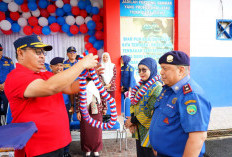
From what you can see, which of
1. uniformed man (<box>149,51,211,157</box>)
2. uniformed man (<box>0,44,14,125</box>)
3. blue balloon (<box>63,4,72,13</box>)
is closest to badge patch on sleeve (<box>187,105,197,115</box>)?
uniformed man (<box>149,51,211,157</box>)

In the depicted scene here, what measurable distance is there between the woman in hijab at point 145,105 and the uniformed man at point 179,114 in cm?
49

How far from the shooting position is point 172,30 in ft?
21.4

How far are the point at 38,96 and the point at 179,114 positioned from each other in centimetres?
108

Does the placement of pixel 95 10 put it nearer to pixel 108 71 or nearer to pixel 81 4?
pixel 81 4

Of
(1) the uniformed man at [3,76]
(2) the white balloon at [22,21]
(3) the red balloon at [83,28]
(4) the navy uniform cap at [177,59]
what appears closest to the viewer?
(4) the navy uniform cap at [177,59]

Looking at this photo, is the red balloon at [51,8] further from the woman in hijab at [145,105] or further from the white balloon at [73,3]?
the woman in hijab at [145,105]

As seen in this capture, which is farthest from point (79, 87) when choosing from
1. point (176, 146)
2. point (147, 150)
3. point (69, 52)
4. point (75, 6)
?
point (75, 6)

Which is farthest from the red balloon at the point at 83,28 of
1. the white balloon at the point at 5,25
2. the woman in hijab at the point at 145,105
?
the woman in hijab at the point at 145,105

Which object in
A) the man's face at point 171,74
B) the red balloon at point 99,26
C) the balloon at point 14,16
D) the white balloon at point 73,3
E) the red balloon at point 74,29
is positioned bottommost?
the man's face at point 171,74

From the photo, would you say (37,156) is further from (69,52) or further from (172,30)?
(172,30)

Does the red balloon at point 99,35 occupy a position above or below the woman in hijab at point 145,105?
Answer: above

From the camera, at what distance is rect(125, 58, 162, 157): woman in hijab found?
7.28 feet

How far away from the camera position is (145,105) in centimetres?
225

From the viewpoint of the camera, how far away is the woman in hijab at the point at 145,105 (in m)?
2.22
